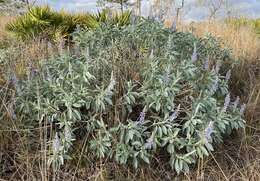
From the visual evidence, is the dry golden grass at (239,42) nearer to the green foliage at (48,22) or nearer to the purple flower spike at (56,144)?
the green foliage at (48,22)

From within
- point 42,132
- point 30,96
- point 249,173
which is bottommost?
point 249,173

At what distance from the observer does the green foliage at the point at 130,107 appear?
3025mm

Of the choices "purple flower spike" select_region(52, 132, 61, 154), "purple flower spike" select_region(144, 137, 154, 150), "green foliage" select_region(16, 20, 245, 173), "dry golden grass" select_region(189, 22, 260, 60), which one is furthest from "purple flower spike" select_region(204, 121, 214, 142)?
"dry golden grass" select_region(189, 22, 260, 60)

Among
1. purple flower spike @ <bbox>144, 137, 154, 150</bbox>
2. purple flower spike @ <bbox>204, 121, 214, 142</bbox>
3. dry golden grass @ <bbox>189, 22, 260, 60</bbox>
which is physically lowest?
dry golden grass @ <bbox>189, 22, 260, 60</bbox>

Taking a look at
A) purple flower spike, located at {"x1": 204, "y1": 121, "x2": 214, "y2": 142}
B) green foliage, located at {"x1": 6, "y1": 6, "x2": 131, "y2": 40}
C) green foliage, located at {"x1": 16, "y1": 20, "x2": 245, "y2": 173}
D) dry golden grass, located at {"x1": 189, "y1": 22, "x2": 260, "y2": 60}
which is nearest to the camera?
purple flower spike, located at {"x1": 204, "y1": 121, "x2": 214, "y2": 142}

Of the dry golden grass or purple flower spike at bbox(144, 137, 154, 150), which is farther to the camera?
the dry golden grass

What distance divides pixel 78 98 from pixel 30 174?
2.11ft

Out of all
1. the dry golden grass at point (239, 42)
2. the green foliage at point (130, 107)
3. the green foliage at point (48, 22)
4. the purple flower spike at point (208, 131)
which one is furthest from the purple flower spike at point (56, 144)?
the green foliage at point (48, 22)

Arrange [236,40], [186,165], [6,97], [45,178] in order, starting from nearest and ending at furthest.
→ [45,178]
[186,165]
[6,97]
[236,40]

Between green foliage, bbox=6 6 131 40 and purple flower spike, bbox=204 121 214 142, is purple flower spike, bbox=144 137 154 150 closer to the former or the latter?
purple flower spike, bbox=204 121 214 142

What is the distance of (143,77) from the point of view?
3.53m

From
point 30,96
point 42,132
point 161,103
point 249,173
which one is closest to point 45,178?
point 42,132

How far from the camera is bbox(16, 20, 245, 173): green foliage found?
3.03 meters

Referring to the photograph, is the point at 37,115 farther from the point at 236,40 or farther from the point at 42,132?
the point at 236,40
